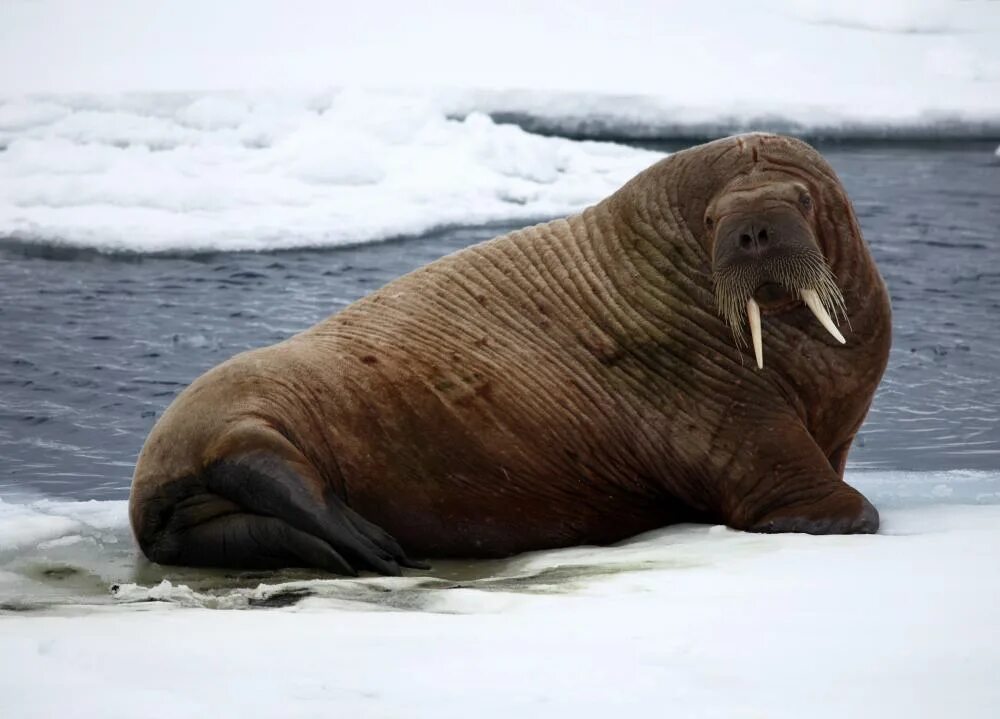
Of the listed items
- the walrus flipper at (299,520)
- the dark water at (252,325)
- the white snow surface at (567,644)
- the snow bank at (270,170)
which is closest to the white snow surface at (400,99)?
the snow bank at (270,170)

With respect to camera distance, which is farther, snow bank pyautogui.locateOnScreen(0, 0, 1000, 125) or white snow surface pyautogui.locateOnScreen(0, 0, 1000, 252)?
snow bank pyautogui.locateOnScreen(0, 0, 1000, 125)

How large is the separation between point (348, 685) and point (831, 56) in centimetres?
1321

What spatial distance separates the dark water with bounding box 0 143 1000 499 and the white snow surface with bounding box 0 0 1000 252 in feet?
2.27

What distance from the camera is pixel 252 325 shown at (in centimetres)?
867

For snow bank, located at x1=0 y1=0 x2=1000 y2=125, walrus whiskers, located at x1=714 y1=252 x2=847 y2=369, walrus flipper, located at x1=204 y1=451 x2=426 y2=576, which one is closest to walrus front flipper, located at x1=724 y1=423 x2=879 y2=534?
walrus whiskers, located at x1=714 y1=252 x2=847 y2=369

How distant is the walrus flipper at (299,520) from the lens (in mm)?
4566

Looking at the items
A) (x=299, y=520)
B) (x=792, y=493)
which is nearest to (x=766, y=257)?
(x=792, y=493)

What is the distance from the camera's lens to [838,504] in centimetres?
469

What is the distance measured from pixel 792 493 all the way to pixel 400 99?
911 cm

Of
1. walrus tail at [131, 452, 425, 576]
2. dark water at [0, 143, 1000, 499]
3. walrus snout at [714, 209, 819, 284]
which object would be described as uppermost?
walrus snout at [714, 209, 819, 284]

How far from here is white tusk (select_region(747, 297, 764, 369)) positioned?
4.65 meters

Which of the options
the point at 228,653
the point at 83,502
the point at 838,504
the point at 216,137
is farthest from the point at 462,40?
the point at 228,653

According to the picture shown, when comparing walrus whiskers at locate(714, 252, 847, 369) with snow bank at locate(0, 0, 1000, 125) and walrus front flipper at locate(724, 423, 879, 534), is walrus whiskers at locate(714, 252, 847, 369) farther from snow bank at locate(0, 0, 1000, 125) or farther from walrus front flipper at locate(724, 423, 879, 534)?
snow bank at locate(0, 0, 1000, 125)

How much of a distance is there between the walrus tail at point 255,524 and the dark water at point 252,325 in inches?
56.1
